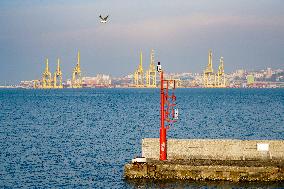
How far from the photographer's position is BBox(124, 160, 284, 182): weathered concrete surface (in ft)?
72.5

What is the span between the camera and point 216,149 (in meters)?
23.8

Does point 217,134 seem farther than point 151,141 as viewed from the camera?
Yes

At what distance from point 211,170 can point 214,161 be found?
1282mm

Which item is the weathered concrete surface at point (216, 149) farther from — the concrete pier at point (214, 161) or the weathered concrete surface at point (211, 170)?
the weathered concrete surface at point (211, 170)

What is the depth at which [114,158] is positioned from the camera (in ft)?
103

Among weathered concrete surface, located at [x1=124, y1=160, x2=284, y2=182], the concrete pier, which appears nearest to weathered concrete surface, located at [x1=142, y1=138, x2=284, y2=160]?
the concrete pier

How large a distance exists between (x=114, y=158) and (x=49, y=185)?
302 inches

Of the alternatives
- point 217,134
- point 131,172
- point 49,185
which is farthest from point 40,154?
point 217,134

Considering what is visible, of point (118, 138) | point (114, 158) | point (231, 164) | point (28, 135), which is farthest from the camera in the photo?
point (28, 135)

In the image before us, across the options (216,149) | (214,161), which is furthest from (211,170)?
(216,149)

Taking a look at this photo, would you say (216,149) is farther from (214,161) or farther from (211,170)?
(211,170)

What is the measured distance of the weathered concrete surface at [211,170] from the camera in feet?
72.5

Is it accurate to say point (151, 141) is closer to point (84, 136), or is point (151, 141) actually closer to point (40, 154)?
point (40, 154)

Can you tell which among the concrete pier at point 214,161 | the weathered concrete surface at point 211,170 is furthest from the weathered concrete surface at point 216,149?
the weathered concrete surface at point 211,170
